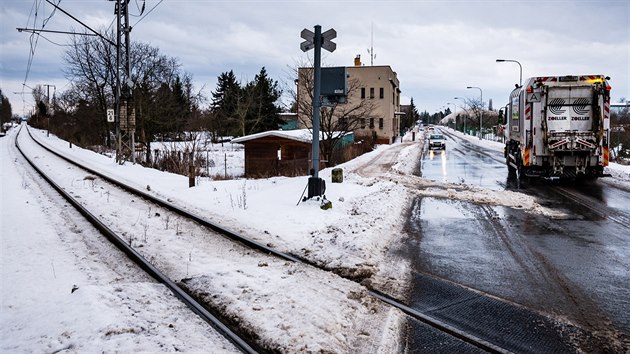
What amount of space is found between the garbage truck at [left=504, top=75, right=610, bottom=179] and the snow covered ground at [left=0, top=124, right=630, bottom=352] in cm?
388

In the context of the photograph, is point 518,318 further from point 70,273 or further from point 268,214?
point 268,214

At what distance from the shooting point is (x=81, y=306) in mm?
5023

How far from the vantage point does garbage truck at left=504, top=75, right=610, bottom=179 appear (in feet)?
50.6

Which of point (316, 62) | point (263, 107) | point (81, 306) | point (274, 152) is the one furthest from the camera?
point (263, 107)

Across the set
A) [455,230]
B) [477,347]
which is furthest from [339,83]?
[477,347]

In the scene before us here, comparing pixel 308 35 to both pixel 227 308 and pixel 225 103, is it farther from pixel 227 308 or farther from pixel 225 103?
pixel 225 103

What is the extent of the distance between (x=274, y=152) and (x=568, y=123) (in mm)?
17728

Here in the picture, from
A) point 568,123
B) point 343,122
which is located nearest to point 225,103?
point 343,122

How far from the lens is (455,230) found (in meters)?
9.23

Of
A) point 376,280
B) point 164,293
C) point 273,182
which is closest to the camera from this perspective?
point 164,293

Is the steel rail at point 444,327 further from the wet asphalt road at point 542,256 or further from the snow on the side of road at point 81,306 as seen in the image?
the snow on the side of road at point 81,306

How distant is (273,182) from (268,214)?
5892mm

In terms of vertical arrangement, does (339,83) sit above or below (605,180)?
above

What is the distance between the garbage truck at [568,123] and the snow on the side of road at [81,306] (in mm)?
14020
